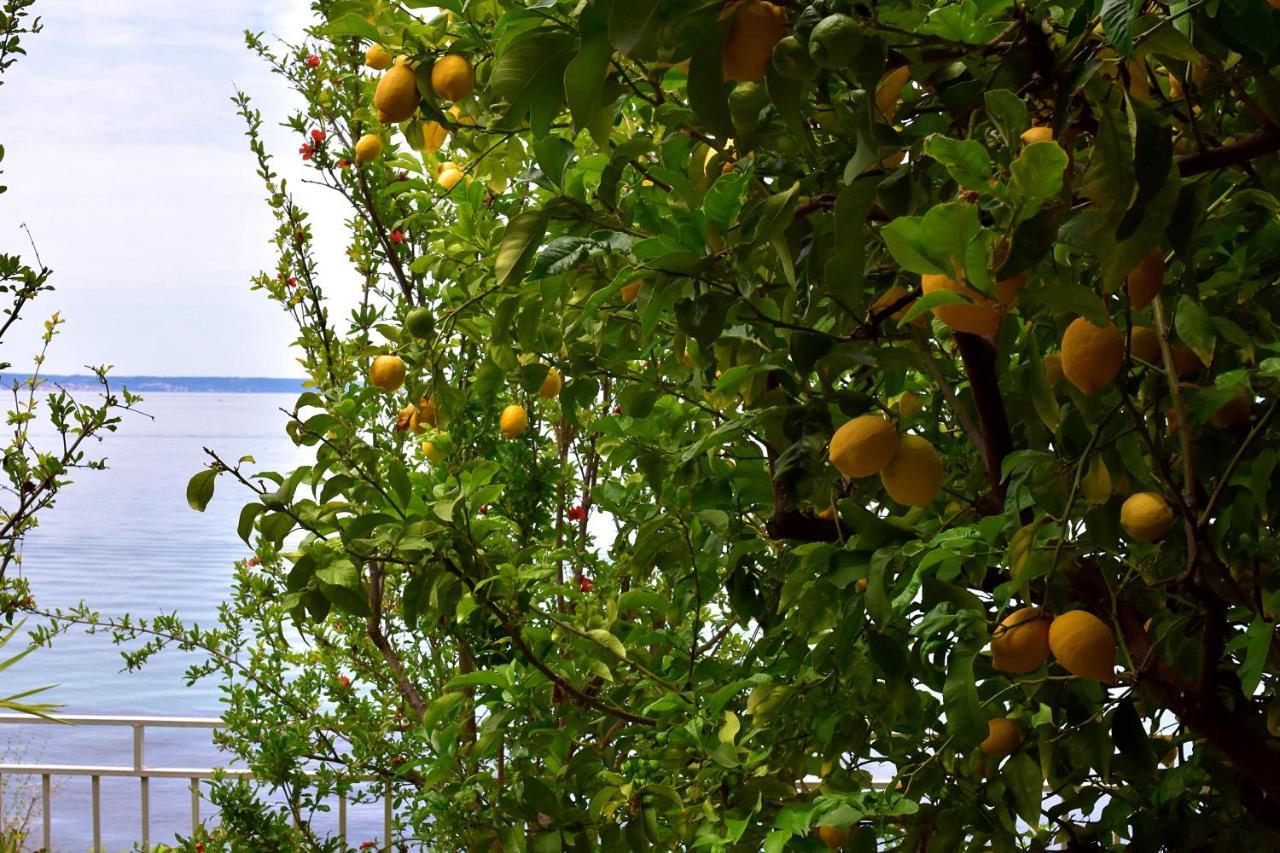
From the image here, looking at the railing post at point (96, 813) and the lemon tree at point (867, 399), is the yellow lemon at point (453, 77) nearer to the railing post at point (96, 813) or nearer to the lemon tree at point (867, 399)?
the lemon tree at point (867, 399)

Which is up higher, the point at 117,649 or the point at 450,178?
the point at 117,649

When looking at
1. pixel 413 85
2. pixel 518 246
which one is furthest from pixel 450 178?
pixel 518 246

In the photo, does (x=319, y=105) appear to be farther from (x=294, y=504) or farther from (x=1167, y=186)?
(x=1167, y=186)

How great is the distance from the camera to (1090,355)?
0.67 metres

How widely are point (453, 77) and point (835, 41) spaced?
46 centimetres

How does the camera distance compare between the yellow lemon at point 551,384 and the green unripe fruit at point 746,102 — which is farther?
the yellow lemon at point 551,384

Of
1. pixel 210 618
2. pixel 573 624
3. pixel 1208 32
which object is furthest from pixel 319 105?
pixel 210 618

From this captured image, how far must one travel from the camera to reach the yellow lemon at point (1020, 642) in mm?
839

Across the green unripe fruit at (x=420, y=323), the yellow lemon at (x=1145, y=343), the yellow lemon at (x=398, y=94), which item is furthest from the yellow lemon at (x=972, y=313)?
the green unripe fruit at (x=420, y=323)

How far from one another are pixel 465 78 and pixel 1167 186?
55 cm

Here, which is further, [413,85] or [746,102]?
[413,85]

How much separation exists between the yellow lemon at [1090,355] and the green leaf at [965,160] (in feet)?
0.51

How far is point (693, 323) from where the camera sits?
75 centimetres

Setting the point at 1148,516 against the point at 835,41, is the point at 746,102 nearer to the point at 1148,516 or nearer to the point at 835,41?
the point at 835,41
